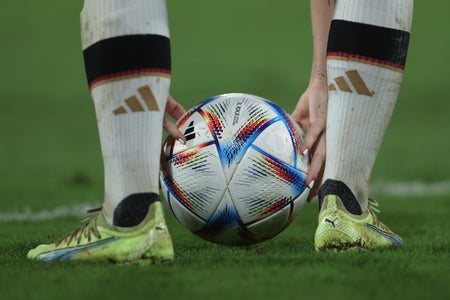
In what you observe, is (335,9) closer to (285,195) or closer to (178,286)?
(285,195)

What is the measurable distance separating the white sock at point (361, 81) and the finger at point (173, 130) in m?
0.61

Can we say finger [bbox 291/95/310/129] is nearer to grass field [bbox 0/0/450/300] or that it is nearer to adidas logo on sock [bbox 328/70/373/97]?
adidas logo on sock [bbox 328/70/373/97]

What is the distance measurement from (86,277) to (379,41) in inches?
61.2

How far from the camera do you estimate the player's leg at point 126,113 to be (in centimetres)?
348

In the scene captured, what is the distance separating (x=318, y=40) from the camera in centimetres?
434

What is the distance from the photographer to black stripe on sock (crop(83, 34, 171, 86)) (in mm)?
3531

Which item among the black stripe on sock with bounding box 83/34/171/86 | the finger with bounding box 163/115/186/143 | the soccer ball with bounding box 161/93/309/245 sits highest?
the black stripe on sock with bounding box 83/34/171/86

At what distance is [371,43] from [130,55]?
0.99 meters

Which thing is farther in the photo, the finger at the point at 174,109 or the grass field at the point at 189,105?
the finger at the point at 174,109

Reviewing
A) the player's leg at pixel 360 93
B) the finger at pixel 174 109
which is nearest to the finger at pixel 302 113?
the player's leg at pixel 360 93

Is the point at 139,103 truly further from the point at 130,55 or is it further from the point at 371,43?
the point at 371,43

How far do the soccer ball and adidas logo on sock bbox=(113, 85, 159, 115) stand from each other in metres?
0.47

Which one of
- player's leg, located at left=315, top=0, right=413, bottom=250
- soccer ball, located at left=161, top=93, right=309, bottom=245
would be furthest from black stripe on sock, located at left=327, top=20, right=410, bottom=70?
soccer ball, located at left=161, top=93, right=309, bottom=245

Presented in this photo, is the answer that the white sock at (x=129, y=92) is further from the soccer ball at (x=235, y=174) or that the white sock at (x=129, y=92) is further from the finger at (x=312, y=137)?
the finger at (x=312, y=137)
